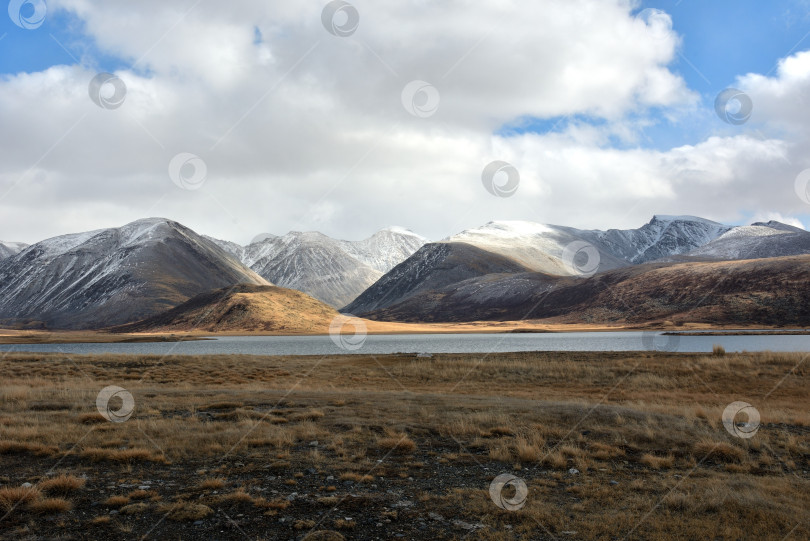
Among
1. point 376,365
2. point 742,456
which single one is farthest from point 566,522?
point 376,365

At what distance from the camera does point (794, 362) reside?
35.2m

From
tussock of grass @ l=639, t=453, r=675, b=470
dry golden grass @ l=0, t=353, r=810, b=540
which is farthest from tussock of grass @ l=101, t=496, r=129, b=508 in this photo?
tussock of grass @ l=639, t=453, r=675, b=470

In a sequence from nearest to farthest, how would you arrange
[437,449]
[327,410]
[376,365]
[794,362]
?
[437,449] < [327,410] < [794,362] < [376,365]

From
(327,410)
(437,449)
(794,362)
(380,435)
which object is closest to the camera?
(437,449)

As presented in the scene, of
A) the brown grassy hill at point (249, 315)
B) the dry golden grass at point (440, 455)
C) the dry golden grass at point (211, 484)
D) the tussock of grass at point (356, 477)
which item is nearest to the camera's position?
the dry golden grass at point (440, 455)

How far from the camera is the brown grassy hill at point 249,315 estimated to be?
169 meters

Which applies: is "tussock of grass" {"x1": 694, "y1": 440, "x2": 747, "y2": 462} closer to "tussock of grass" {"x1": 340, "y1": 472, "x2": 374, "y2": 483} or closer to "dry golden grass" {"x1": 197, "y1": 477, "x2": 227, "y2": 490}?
"tussock of grass" {"x1": 340, "y1": 472, "x2": 374, "y2": 483}

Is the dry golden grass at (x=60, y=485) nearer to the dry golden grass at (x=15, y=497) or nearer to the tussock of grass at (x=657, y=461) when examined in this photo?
the dry golden grass at (x=15, y=497)

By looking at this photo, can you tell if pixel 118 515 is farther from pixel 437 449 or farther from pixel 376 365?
pixel 376 365

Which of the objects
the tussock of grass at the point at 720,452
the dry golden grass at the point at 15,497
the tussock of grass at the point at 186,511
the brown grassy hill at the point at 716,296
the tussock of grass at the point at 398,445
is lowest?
the dry golden grass at the point at 15,497

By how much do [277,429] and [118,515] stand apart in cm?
702

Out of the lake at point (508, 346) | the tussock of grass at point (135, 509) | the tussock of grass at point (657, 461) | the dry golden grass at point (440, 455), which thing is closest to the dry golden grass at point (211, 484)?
the dry golden grass at point (440, 455)

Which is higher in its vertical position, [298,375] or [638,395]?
[638,395]

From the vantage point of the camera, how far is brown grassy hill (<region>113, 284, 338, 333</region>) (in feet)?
555
